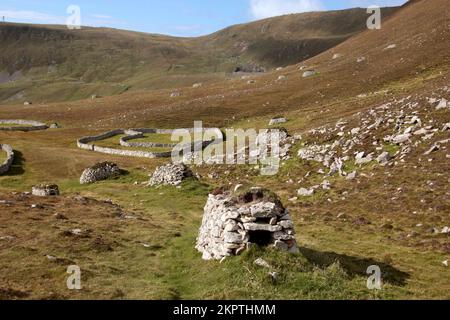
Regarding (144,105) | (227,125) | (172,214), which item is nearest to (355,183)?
(172,214)

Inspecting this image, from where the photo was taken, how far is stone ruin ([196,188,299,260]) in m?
22.2

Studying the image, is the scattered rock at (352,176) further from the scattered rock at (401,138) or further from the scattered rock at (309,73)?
the scattered rock at (309,73)

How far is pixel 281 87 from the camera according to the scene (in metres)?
119

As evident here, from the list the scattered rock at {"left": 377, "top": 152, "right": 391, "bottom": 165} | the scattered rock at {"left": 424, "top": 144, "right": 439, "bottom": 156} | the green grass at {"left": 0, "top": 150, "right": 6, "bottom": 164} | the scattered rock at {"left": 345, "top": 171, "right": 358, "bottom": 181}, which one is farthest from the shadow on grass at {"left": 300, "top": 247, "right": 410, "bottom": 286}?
the green grass at {"left": 0, "top": 150, "right": 6, "bottom": 164}

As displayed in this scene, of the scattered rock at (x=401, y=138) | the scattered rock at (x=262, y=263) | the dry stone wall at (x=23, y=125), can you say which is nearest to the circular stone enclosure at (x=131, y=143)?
the dry stone wall at (x=23, y=125)

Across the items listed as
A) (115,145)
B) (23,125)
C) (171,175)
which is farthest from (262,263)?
(23,125)

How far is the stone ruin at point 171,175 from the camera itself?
4800cm

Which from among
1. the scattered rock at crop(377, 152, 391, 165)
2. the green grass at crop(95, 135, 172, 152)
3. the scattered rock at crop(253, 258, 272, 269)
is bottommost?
the scattered rock at crop(253, 258, 272, 269)

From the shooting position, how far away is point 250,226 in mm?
22266

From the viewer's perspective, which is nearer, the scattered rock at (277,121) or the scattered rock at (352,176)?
the scattered rock at (352,176)

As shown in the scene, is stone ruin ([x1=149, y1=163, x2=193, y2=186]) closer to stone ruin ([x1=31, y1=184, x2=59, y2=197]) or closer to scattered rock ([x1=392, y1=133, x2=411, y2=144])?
stone ruin ([x1=31, y1=184, x2=59, y2=197])

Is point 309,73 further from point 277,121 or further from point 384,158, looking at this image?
point 384,158

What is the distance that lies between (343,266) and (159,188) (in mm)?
27615

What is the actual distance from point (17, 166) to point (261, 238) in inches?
1980
